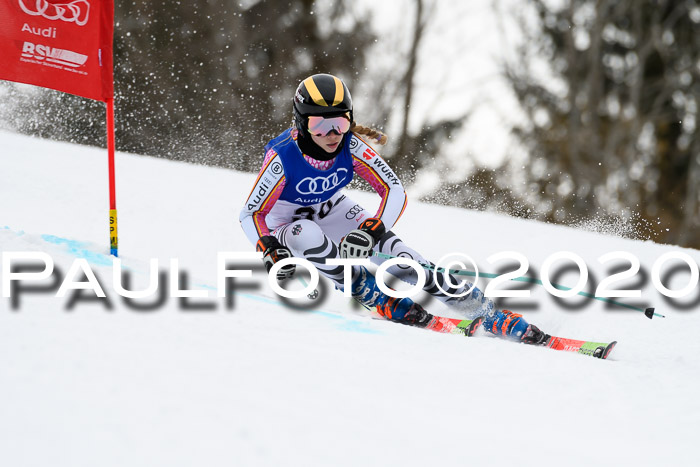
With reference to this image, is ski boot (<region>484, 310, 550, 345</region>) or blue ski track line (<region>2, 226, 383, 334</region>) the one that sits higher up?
blue ski track line (<region>2, 226, 383, 334</region>)

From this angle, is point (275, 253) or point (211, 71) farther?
point (211, 71)

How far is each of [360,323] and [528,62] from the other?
58.0 ft

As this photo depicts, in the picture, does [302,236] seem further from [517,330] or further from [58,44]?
[58,44]

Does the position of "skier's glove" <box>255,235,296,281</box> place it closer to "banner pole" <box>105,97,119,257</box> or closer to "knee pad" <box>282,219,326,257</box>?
"knee pad" <box>282,219,326,257</box>

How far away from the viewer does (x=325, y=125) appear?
11.8 feet

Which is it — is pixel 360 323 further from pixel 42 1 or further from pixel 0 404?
pixel 42 1

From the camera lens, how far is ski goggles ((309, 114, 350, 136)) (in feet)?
11.8

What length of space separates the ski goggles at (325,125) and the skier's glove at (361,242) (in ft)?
1.63

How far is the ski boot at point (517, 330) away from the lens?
3.48 metres

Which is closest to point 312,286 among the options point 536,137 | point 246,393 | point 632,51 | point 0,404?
point 246,393

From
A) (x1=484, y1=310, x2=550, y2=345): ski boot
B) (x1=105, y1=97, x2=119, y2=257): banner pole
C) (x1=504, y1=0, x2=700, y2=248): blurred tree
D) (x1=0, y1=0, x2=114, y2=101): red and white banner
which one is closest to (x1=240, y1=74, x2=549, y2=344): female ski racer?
(x1=484, y1=310, x2=550, y2=345): ski boot

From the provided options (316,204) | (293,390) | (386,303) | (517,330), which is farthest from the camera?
(316,204)

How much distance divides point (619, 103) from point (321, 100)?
1817 cm

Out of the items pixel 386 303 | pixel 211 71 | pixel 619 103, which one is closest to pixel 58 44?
pixel 386 303
